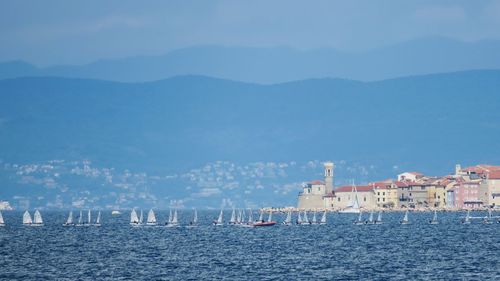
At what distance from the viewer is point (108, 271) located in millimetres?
85750

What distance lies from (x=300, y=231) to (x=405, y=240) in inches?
1272

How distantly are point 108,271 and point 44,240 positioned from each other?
164ft

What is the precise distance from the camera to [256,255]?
344ft

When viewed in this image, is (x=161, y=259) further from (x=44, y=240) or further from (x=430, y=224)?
(x=430, y=224)

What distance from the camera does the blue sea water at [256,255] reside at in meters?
83.7

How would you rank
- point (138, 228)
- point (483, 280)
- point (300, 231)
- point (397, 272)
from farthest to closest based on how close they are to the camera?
point (138, 228)
point (300, 231)
point (397, 272)
point (483, 280)

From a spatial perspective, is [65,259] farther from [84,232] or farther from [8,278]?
[84,232]

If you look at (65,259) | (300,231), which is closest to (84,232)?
(300,231)

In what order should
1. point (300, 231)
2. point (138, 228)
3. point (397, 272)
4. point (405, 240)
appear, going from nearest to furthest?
point (397, 272)
point (405, 240)
point (300, 231)
point (138, 228)

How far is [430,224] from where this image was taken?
174750 mm

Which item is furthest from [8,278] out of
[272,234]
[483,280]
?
[272,234]

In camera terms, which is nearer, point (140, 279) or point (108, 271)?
point (140, 279)

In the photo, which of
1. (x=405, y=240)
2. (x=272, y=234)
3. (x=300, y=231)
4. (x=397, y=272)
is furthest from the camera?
(x=300, y=231)

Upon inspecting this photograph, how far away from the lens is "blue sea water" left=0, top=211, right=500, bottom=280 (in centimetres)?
8369
